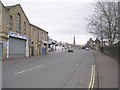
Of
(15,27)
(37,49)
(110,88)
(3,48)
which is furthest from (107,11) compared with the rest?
(110,88)

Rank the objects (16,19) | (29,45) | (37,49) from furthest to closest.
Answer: (37,49) → (29,45) → (16,19)

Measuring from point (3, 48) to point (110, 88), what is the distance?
2416 cm

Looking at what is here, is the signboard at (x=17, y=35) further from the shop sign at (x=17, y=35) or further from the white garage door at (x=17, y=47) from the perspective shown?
the white garage door at (x=17, y=47)

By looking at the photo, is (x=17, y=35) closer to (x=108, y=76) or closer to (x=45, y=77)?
(x=45, y=77)

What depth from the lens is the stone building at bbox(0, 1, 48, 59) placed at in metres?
31.7

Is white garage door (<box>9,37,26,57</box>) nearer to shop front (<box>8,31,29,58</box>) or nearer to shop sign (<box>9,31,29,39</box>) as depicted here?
shop front (<box>8,31,29,58</box>)

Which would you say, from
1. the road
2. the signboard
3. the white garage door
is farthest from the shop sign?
the road

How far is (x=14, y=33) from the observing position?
35.8 m

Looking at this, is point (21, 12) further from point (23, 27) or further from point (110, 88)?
point (110, 88)

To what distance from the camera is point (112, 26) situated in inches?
1831

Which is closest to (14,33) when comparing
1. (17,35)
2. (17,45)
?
(17,35)

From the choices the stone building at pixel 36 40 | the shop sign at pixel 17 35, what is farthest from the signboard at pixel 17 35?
the stone building at pixel 36 40

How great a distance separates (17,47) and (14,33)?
2858 millimetres

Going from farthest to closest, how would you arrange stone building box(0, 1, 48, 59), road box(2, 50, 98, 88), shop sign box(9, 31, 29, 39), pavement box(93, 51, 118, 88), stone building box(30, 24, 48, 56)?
stone building box(30, 24, 48, 56) → shop sign box(9, 31, 29, 39) → stone building box(0, 1, 48, 59) → pavement box(93, 51, 118, 88) → road box(2, 50, 98, 88)
